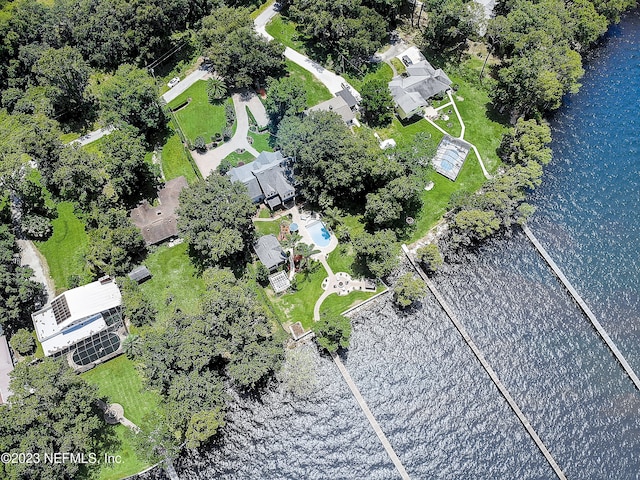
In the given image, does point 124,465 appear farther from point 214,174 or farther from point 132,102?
point 132,102

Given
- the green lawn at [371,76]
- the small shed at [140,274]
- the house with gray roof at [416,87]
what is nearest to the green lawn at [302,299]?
the small shed at [140,274]

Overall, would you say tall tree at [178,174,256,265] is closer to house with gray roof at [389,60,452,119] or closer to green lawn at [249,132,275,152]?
green lawn at [249,132,275,152]

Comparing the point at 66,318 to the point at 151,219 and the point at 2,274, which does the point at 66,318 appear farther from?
the point at 151,219

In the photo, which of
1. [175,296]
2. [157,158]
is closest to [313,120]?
[157,158]

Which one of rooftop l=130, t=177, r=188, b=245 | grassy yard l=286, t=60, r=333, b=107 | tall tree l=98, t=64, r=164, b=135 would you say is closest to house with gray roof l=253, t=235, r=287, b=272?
rooftop l=130, t=177, r=188, b=245

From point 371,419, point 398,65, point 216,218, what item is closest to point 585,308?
point 371,419
